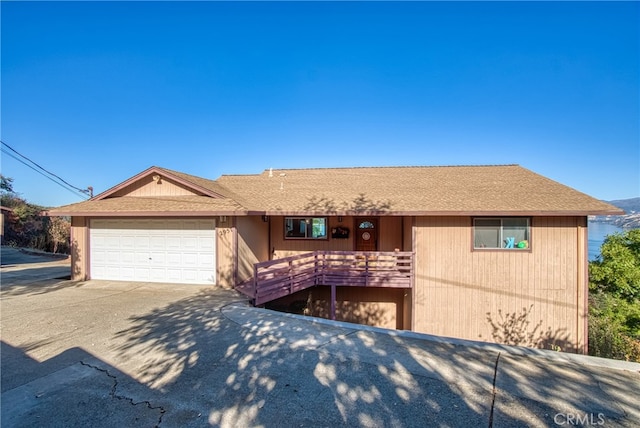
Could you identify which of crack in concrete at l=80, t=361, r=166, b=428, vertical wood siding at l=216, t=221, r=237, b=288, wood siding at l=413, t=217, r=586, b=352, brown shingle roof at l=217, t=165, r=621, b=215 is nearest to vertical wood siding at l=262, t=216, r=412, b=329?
brown shingle roof at l=217, t=165, r=621, b=215

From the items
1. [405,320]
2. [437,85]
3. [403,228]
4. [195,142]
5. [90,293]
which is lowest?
[405,320]

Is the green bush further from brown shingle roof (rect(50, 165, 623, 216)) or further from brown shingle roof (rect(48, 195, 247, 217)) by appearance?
brown shingle roof (rect(48, 195, 247, 217))

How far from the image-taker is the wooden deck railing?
8.38 metres

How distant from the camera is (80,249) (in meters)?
9.86

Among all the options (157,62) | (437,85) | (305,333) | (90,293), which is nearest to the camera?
(305,333)

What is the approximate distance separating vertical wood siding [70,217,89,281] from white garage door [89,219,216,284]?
0.18 m

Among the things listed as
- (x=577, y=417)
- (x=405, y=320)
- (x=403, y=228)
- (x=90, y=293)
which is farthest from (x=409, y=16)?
(x=90, y=293)

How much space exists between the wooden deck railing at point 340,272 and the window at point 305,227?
1.29 meters

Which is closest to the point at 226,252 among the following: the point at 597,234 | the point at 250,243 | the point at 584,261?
the point at 250,243

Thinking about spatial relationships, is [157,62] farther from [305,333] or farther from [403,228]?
[305,333]

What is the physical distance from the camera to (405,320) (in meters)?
9.70

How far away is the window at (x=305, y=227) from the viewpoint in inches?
427

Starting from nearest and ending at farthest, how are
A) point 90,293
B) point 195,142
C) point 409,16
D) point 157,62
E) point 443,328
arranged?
point 90,293
point 443,328
point 409,16
point 157,62
point 195,142

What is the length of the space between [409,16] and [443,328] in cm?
1167
